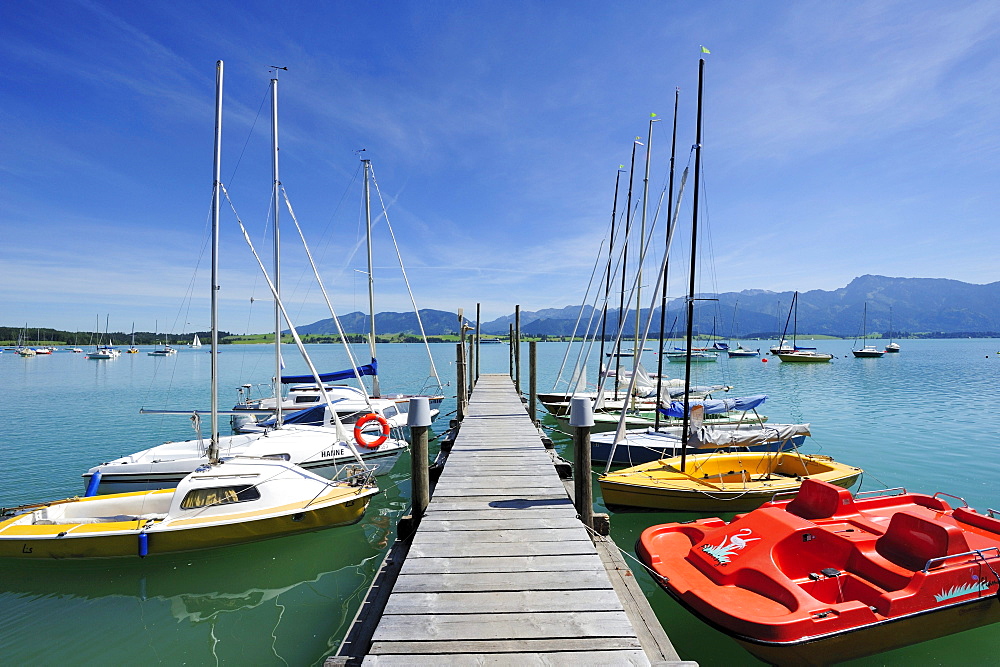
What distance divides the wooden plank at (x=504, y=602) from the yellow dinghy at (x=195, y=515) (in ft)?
21.3

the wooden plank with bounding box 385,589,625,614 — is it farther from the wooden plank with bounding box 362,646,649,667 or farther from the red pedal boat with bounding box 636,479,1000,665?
the red pedal boat with bounding box 636,479,1000,665

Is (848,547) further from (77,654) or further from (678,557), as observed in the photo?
(77,654)

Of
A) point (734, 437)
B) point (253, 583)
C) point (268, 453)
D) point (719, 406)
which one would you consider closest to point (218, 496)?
point (253, 583)

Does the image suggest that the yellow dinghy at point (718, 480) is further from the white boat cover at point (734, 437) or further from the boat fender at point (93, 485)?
the boat fender at point (93, 485)

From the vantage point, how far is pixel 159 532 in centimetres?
847

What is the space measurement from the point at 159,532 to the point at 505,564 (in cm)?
762

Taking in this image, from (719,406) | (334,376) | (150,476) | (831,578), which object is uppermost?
(334,376)

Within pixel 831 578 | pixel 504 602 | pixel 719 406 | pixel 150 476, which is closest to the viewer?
pixel 504 602

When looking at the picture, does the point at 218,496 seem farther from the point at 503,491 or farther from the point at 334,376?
the point at 334,376

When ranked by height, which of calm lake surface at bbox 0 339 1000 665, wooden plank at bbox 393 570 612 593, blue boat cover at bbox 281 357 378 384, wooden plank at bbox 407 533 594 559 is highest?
blue boat cover at bbox 281 357 378 384

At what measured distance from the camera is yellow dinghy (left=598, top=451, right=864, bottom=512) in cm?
1009

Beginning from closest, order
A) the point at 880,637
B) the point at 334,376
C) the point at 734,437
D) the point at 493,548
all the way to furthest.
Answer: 1. the point at 493,548
2. the point at 880,637
3. the point at 734,437
4. the point at 334,376

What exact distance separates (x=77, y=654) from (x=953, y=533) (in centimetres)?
1174

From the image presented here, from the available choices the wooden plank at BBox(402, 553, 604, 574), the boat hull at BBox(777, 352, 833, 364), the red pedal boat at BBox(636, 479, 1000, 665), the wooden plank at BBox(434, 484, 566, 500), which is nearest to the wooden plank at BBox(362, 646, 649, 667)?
the wooden plank at BBox(402, 553, 604, 574)
